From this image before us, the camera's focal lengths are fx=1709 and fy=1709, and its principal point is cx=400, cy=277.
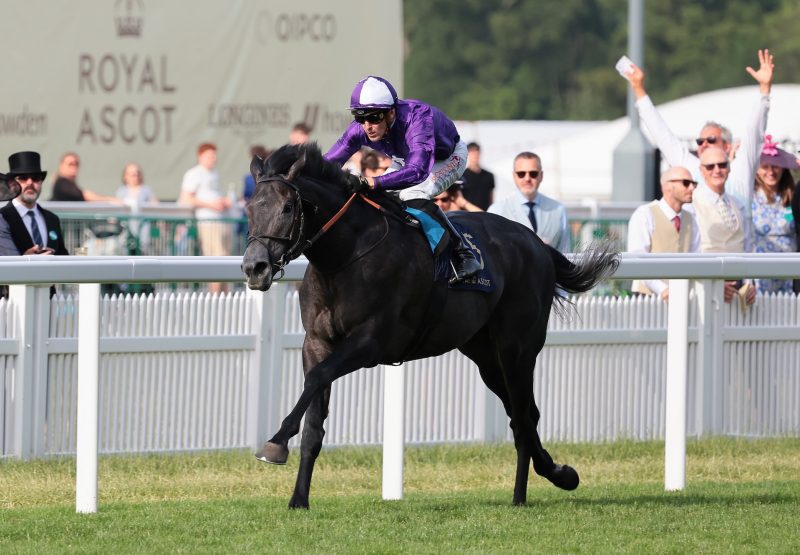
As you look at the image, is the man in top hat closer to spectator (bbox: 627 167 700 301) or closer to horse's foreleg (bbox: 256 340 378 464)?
horse's foreleg (bbox: 256 340 378 464)

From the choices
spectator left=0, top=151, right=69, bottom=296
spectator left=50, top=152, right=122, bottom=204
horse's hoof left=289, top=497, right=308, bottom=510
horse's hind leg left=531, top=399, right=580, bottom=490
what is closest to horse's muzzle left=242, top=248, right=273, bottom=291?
horse's hoof left=289, top=497, right=308, bottom=510

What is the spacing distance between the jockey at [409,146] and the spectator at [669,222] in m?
2.92

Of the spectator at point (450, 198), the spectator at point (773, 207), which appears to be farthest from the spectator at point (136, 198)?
the spectator at point (773, 207)

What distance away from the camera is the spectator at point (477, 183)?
15359mm

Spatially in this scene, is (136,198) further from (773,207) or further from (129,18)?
(773,207)

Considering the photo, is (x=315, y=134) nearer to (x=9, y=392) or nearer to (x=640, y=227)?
(x=640, y=227)

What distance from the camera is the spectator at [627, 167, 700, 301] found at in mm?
10945

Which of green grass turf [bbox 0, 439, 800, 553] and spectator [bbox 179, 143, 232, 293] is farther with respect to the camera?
spectator [bbox 179, 143, 232, 293]

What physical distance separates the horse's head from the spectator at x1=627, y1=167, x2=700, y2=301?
13.5ft

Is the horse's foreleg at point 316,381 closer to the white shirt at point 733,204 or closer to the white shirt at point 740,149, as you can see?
the white shirt at point 733,204

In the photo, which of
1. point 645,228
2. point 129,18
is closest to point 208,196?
point 129,18

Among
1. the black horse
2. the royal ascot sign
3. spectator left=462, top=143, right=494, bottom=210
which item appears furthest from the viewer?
the royal ascot sign

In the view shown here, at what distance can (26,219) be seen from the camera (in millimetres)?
10398

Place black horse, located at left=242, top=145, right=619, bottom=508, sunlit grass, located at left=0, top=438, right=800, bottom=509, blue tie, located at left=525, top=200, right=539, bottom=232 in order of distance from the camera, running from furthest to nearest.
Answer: blue tie, located at left=525, top=200, right=539, bottom=232
sunlit grass, located at left=0, top=438, right=800, bottom=509
black horse, located at left=242, top=145, right=619, bottom=508
